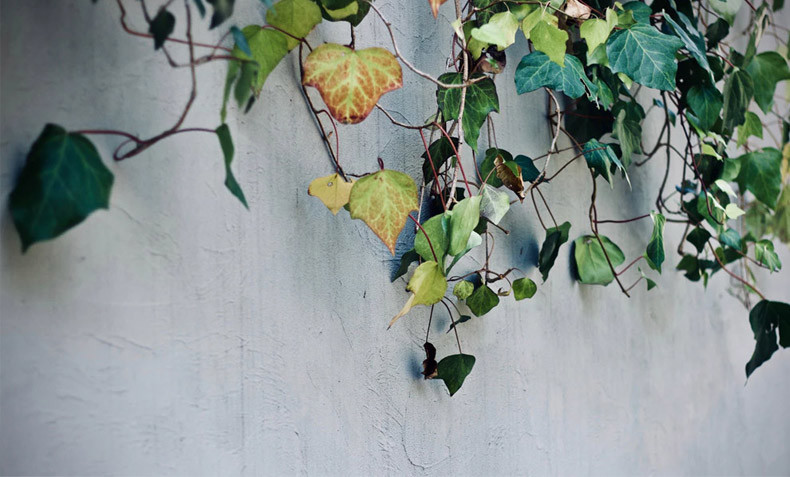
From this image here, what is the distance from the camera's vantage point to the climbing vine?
2.46 ft

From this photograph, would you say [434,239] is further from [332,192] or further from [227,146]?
[227,146]

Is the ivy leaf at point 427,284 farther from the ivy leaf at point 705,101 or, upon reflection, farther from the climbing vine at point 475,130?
the ivy leaf at point 705,101

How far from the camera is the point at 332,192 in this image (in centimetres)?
100

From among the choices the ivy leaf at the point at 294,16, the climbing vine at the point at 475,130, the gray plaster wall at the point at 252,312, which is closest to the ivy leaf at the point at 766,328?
the climbing vine at the point at 475,130

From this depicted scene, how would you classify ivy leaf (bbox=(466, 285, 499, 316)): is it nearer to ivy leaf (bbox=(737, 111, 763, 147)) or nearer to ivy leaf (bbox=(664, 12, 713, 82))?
ivy leaf (bbox=(664, 12, 713, 82))

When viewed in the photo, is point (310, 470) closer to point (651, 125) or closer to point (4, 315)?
point (4, 315)

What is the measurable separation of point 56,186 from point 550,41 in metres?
0.76

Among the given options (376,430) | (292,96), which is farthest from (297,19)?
(376,430)

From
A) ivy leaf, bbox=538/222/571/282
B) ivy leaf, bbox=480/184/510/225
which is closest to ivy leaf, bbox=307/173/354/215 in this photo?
ivy leaf, bbox=480/184/510/225

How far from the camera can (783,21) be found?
233cm

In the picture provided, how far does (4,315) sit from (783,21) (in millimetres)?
2484

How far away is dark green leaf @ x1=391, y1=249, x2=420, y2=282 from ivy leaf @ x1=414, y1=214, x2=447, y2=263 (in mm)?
92

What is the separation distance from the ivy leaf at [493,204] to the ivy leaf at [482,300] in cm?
15

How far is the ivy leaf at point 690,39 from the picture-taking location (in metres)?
1.27
